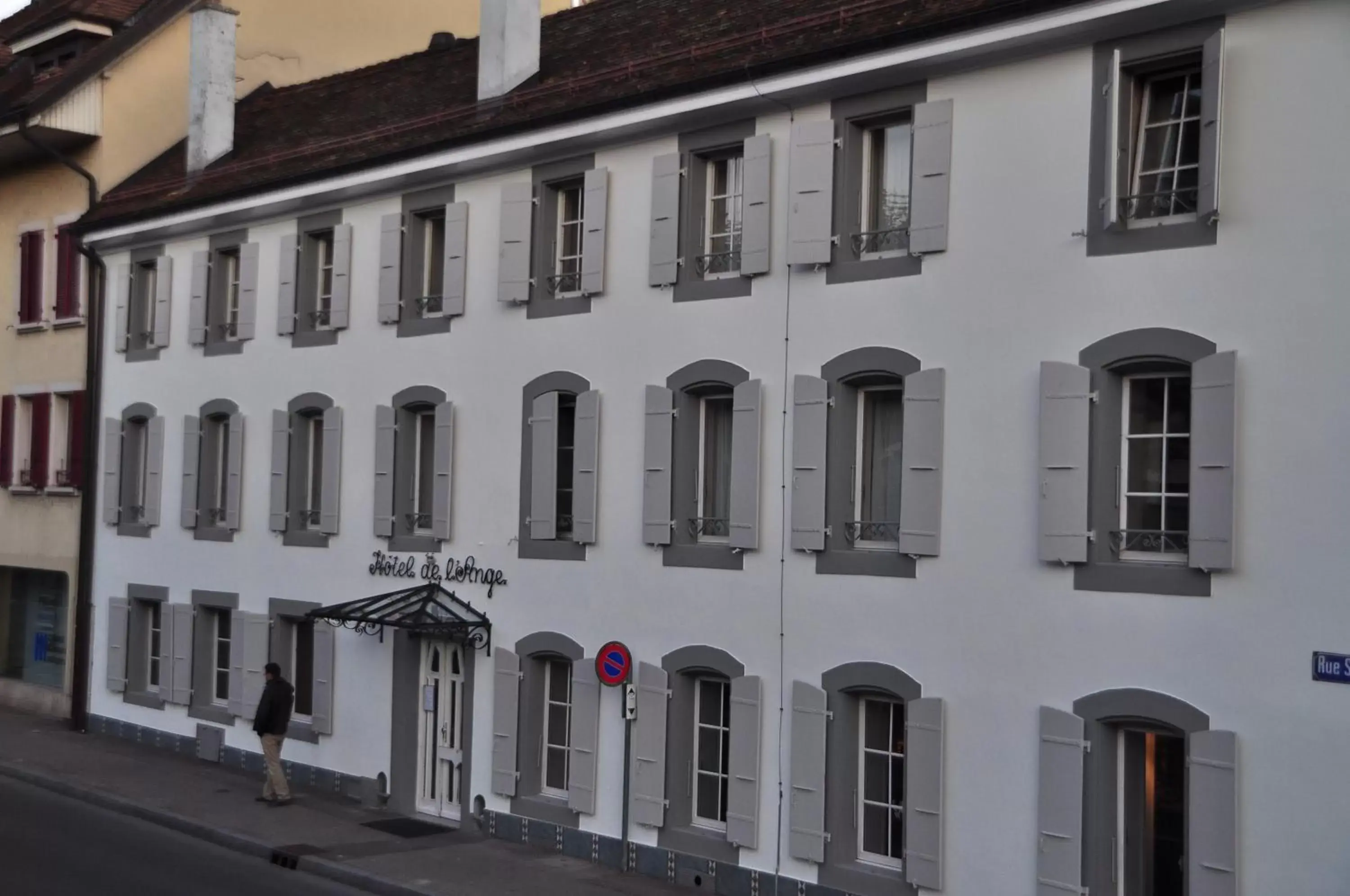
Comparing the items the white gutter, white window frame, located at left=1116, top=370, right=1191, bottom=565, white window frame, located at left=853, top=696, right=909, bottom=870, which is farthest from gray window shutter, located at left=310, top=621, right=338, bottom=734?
white window frame, located at left=1116, top=370, right=1191, bottom=565

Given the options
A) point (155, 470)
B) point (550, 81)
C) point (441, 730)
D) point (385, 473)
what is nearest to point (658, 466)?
point (385, 473)

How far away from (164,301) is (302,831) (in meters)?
9.68

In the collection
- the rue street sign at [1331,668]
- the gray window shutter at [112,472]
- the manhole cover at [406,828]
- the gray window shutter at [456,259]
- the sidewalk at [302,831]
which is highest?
the gray window shutter at [456,259]

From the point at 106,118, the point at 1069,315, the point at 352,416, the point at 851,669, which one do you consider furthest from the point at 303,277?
the point at 1069,315

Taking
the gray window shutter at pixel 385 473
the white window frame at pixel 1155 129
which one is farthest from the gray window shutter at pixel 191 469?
the white window frame at pixel 1155 129

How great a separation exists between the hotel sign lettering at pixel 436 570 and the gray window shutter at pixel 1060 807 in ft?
24.4

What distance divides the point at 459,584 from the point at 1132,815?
8.90 metres

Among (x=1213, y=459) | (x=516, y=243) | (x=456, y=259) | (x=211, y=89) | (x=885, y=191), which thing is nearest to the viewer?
(x=1213, y=459)

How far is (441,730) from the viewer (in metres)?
19.4

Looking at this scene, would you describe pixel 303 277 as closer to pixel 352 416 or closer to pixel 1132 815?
pixel 352 416

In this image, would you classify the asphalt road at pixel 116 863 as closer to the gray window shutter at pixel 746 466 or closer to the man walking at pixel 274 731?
the man walking at pixel 274 731

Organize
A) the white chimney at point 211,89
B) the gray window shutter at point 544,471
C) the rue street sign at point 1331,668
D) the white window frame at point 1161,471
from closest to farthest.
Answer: the rue street sign at point 1331,668
the white window frame at point 1161,471
the gray window shutter at point 544,471
the white chimney at point 211,89

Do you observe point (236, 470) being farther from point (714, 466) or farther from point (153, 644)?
point (714, 466)

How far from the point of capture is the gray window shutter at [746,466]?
15352mm
